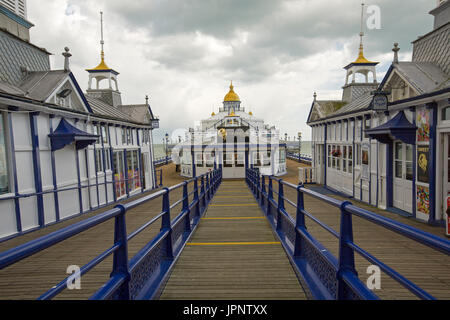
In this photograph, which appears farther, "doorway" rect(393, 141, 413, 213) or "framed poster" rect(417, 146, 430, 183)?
"doorway" rect(393, 141, 413, 213)

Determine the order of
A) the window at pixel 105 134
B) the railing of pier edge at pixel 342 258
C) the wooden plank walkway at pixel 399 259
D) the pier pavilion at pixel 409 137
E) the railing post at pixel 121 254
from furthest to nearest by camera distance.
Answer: the window at pixel 105 134 → the pier pavilion at pixel 409 137 → the wooden plank walkway at pixel 399 259 → the railing post at pixel 121 254 → the railing of pier edge at pixel 342 258

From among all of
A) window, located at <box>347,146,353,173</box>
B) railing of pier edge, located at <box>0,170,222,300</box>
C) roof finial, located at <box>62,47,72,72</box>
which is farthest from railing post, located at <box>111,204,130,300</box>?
window, located at <box>347,146,353,173</box>

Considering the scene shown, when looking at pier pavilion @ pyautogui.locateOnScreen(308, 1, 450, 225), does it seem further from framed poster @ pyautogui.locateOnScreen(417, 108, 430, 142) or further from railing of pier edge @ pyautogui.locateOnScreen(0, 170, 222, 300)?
railing of pier edge @ pyautogui.locateOnScreen(0, 170, 222, 300)

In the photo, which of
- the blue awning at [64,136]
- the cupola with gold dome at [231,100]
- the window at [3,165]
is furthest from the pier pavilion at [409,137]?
the cupola with gold dome at [231,100]

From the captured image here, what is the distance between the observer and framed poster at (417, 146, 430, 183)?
7.17 meters

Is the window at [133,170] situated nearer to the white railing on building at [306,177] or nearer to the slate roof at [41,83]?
the slate roof at [41,83]

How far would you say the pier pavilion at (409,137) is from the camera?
6.88 meters

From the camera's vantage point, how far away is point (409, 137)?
766 cm

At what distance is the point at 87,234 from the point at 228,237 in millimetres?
3566

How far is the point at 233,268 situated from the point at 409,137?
700 cm

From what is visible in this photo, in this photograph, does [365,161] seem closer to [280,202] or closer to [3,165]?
[280,202]

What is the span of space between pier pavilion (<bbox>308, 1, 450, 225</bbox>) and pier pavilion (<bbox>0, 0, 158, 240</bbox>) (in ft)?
32.7

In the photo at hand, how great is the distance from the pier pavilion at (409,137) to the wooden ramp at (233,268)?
196 inches
